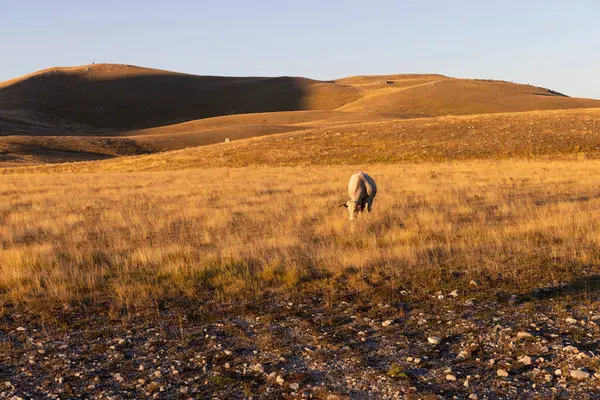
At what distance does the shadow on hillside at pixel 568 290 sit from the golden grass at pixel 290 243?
0.28m

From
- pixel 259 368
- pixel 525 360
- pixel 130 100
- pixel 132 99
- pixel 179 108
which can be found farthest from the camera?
pixel 179 108

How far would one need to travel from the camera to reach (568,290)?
25.9 feet

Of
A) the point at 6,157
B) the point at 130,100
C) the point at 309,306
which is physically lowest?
the point at 309,306

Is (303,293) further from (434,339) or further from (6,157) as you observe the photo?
(6,157)

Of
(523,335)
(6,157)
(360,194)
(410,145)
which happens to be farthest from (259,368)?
(6,157)

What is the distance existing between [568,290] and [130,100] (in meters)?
179

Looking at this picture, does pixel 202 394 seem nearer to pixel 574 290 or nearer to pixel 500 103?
pixel 574 290

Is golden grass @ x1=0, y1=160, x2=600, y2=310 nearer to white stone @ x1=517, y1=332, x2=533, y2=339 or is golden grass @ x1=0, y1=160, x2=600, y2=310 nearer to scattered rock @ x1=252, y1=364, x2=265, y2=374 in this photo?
white stone @ x1=517, y1=332, x2=533, y2=339

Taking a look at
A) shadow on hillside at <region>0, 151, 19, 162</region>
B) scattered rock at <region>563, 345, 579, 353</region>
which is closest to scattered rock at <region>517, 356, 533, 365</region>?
scattered rock at <region>563, 345, 579, 353</region>

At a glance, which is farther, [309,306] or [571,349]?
[309,306]

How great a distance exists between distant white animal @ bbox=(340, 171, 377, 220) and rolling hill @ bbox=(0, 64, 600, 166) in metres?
37.3

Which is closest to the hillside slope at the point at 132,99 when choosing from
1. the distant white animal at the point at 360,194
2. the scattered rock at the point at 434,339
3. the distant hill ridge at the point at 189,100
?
the distant hill ridge at the point at 189,100

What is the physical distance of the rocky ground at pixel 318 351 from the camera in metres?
5.16

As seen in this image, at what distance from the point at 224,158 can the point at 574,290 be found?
42.3m
